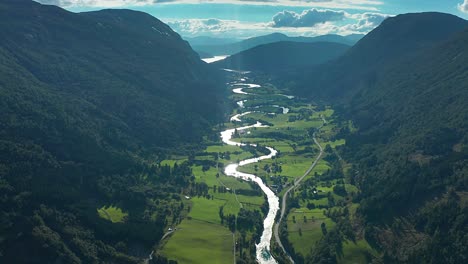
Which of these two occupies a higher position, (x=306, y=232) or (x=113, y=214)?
(x=113, y=214)

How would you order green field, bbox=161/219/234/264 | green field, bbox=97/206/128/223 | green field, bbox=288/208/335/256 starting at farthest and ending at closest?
green field, bbox=97/206/128/223
green field, bbox=288/208/335/256
green field, bbox=161/219/234/264

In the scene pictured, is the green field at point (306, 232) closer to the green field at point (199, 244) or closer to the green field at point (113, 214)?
the green field at point (199, 244)

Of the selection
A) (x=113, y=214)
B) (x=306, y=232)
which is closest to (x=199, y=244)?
(x=113, y=214)

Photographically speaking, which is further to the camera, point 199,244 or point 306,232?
point 306,232

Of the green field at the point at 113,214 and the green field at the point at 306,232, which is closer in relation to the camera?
the green field at the point at 306,232

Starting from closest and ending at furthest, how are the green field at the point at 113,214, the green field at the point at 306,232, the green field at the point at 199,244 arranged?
1. the green field at the point at 199,244
2. the green field at the point at 306,232
3. the green field at the point at 113,214

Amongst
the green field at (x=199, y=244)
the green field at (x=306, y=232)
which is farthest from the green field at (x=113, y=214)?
the green field at (x=306, y=232)

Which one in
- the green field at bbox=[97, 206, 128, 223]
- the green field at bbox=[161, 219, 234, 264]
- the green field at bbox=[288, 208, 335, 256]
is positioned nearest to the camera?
the green field at bbox=[161, 219, 234, 264]

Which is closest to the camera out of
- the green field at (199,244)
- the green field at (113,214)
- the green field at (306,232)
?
the green field at (199,244)

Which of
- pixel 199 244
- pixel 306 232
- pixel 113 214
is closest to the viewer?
pixel 199 244

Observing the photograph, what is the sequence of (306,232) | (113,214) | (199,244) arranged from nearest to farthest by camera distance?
(199,244) < (306,232) < (113,214)

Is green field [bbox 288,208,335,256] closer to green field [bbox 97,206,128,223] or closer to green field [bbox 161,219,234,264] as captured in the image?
green field [bbox 161,219,234,264]

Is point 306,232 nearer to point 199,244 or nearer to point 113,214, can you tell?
point 199,244

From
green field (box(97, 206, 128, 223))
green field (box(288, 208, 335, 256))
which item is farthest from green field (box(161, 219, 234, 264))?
green field (box(288, 208, 335, 256))
